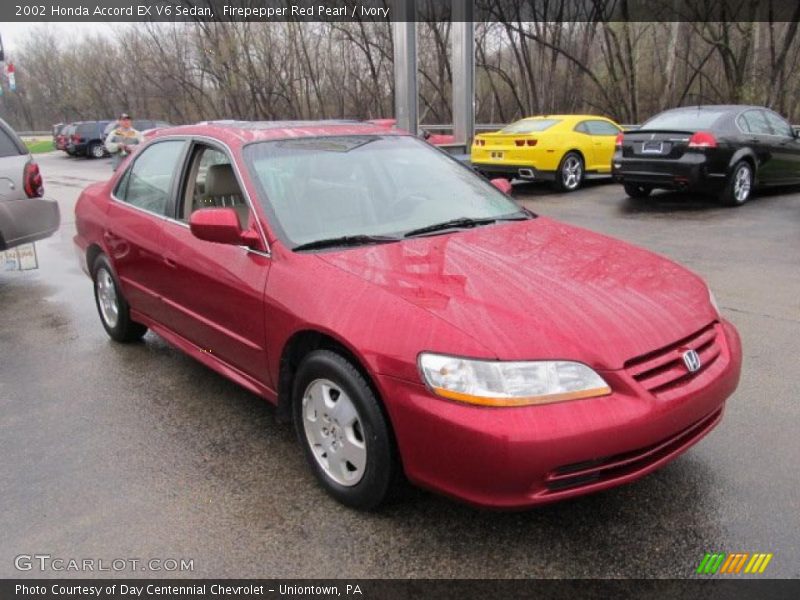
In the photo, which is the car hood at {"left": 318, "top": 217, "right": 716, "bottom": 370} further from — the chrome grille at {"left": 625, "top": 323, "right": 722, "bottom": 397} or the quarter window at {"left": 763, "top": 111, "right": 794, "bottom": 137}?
the quarter window at {"left": 763, "top": 111, "right": 794, "bottom": 137}

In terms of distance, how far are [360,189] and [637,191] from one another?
9355mm

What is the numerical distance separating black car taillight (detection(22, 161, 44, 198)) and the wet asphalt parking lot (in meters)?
2.73

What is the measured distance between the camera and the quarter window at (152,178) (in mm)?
4129

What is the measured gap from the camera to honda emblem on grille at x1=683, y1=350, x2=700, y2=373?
8.18 feet

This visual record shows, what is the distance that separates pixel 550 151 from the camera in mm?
12383

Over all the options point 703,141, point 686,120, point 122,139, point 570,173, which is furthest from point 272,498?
point 570,173

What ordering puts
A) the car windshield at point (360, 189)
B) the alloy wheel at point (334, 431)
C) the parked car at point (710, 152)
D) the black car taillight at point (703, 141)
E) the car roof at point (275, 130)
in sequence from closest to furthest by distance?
the alloy wheel at point (334, 431) → the car windshield at point (360, 189) → the car roof at point (275, 130) → the black car taillight at point (703, 141) → the parked car at point (710, 152)

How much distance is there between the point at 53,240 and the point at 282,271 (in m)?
8.33

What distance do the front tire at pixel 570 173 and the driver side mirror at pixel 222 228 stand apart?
10.3 metres

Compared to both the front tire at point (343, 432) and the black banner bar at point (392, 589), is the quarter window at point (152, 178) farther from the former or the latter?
the black banner bar at point (392, 589)

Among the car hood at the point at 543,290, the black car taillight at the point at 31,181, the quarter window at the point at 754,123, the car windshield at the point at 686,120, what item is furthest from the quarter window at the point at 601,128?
the car hood at the point at 543,290

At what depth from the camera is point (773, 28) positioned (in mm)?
21328

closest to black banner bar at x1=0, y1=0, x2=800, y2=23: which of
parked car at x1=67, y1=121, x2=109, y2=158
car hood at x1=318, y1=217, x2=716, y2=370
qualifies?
parked car at x1=67, y1=121, x2=109, y2=158

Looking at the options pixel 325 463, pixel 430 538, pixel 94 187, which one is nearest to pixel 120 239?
pixel 94 187
